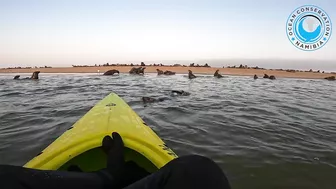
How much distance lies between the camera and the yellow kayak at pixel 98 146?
10.1 ft

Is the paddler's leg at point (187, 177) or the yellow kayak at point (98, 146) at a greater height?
the paddler's leg at point (187, 177)

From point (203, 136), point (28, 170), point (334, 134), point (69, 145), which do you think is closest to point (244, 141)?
point (203, 136)

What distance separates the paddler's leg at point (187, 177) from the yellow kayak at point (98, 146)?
1.06 m

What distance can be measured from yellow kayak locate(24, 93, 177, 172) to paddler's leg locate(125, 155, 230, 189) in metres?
1.06

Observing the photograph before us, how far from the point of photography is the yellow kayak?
308 cm

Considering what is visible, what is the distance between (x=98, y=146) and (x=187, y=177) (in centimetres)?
167

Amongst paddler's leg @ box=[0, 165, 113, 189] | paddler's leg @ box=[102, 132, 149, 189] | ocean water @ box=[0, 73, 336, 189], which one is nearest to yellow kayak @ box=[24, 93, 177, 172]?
paddler's leg @ box=[102, 132, 149, 189]

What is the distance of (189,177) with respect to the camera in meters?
1.92

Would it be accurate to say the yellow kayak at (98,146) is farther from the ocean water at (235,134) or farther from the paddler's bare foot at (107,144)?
the ocean water at (235,134)

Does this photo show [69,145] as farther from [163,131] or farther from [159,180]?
[163,131]

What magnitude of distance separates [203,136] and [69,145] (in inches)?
148

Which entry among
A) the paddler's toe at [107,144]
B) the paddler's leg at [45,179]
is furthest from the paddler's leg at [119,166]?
the paddler's leg at [45,179]

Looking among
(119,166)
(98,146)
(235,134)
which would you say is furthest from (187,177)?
(235,134)

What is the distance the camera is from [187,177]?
1920mm
